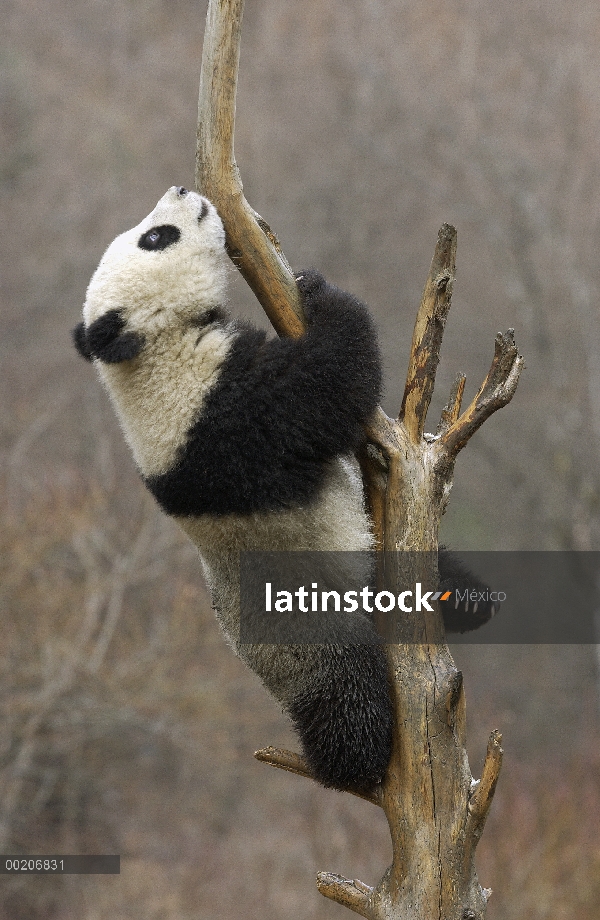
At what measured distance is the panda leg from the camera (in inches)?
139

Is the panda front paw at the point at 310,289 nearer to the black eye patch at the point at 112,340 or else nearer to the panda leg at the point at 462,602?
the black eye patch at the point at 112,340

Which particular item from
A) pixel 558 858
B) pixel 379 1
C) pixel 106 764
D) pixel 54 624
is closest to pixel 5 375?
pixel 54 624

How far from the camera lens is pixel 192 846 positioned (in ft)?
30.8

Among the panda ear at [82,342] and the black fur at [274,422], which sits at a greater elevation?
the panda ear at [82,342]

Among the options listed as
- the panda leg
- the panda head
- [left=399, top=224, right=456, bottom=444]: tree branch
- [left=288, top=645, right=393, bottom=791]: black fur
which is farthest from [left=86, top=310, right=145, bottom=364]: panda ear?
the panda leg

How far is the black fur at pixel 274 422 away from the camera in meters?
3.00

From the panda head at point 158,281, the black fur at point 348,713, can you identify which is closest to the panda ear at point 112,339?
the panda head at point 158,281

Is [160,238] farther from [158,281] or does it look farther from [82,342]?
[82,342]

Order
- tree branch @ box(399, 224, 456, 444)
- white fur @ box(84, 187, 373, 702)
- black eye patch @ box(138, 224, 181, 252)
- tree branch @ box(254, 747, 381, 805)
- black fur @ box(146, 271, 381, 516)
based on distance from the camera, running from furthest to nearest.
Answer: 1. tree branch @ box(254, 747, 381, 805)
2. tree branch @ box(399, 224, 456, 444)
3. black eye patch @ box(138, 224, 181, 252)
4. white fur @ box(84, 187, 373, 702)
5. black fur @ box(146, 271, 381, 516)

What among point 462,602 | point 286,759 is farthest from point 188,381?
point 286,759

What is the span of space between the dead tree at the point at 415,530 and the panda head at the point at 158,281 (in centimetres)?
13

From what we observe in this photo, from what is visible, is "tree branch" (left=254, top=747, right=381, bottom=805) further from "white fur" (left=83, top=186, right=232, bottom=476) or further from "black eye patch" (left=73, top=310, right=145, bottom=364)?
"black eye patch" (left=73, top=310, right=145, bottom=364)

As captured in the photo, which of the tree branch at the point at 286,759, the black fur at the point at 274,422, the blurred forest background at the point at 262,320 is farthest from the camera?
the blurred forest background at the point at 262,320

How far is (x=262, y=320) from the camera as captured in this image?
27.0ft
